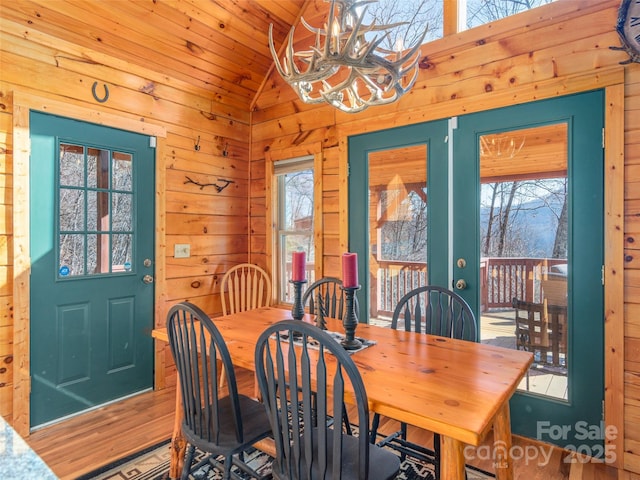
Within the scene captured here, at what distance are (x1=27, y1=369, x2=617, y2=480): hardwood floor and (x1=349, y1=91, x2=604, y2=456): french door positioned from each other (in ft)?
0.60

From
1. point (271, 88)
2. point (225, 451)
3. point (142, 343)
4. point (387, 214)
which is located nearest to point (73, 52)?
point (271, 88)

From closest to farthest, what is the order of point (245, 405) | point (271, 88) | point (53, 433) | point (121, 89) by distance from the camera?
point (245, 405) < point (53, 433) < point (121, 89) < point (271, 88)

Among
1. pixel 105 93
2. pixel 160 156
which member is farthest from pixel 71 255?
pixel 105 93

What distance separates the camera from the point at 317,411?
3.92 ft

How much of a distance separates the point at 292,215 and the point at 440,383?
2.56 meters

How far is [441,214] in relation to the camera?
8.80ft

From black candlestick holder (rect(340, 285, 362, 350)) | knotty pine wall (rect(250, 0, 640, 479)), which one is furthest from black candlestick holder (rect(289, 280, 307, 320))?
knotty pine wall (rect(250, 0, 640, 479))

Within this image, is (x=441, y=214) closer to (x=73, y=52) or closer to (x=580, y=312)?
(x=580, y=312)

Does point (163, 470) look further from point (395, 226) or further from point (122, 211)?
point (395, 226)

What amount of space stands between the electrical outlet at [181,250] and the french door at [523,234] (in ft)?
5.57

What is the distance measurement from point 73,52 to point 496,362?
3150mm

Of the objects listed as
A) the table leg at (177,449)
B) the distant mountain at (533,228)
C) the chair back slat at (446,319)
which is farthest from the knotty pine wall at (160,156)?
the distant mountain at (533,228)

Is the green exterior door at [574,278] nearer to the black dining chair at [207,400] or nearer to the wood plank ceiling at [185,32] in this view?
the black dining chair at [207,400]

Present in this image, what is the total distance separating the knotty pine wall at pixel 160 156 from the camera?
2338 millimetres
